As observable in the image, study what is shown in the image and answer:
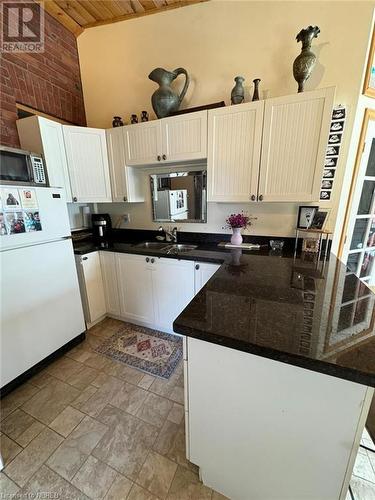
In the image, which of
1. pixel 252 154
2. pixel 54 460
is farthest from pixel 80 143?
pixel 54 460

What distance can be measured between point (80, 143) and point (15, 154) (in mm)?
706

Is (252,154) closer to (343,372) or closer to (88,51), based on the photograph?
(343,372)

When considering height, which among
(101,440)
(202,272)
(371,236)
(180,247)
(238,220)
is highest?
(238,220)

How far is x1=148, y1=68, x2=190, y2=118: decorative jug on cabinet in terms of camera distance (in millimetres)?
1914

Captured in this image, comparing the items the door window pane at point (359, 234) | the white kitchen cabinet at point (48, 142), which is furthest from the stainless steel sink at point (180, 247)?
the door window pane at point (359, 234)

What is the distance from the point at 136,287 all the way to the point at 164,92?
6.23ft

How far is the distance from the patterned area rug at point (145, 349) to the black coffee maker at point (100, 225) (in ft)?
3.83

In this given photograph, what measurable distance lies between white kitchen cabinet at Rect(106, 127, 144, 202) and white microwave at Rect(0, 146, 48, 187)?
70cm

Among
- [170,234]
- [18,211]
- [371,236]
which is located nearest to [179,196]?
[170,234]

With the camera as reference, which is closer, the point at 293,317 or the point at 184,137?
the point at 293,317

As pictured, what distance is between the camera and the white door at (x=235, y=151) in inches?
65.9

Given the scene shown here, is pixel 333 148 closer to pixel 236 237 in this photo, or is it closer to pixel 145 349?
pixel 236 237

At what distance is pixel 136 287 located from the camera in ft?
7.11

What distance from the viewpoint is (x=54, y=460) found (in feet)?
3.83
